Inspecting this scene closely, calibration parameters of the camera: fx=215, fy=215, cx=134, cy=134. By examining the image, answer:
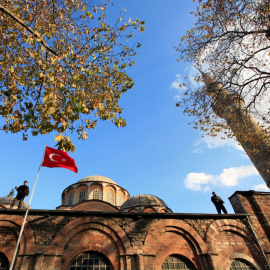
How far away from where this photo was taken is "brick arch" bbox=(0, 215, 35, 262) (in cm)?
829

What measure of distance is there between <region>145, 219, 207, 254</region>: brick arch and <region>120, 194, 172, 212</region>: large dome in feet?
24.3

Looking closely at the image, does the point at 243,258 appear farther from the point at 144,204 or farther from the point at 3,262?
the point at 3,262

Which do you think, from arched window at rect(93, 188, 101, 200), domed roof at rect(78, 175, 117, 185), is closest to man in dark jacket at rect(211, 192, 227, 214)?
arched window at rect(93, 188, 101, 200)

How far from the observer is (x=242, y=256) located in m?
9.62

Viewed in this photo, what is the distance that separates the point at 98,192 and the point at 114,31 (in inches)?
739

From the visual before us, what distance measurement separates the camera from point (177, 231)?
988 centimetres

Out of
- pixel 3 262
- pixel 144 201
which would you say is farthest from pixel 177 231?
pixel 144 201

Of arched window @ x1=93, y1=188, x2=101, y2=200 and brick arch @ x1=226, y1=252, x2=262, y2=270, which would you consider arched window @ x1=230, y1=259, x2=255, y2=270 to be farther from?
arched window @ x1=93, y1=188, x2=101, y2=200

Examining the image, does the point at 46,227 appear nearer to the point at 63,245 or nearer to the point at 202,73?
the point at 63,245

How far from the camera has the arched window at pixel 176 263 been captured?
354 inches

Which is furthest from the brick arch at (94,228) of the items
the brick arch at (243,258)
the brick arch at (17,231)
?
the brick arch at (243,258)

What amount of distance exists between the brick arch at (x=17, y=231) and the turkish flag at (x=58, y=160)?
8.84 feet

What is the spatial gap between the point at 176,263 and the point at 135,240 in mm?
1987

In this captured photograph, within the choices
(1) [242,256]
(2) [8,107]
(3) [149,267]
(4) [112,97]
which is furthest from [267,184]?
Result: (2) [8,107]
